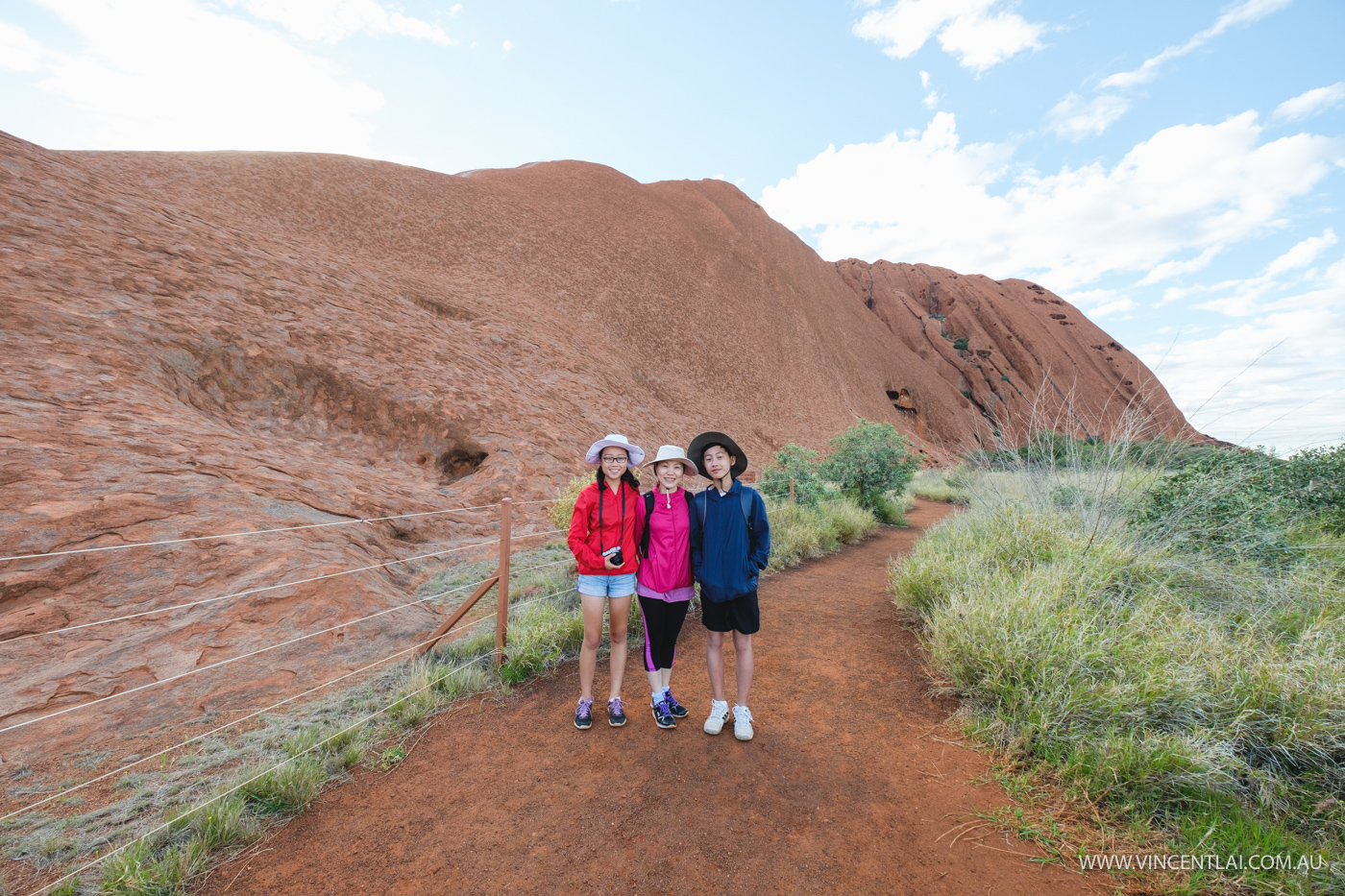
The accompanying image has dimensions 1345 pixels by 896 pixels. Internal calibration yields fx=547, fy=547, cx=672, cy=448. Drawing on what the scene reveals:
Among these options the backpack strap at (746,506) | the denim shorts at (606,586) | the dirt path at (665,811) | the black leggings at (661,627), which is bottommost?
the dirt path at (665,811)

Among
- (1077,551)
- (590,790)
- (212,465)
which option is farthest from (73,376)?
(1077,551)

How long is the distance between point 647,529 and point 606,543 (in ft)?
0.84

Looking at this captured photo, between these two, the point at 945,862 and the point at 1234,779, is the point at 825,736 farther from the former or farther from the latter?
the point at 1234,779

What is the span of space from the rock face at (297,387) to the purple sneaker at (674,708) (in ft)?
7.59

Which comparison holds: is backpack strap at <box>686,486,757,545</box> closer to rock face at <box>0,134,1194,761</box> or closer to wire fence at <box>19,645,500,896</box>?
wire fence at <box>19,645,500,896</box>

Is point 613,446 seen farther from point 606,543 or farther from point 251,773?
point 251,773

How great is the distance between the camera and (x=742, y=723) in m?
3.33

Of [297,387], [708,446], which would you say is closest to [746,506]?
[708,446]

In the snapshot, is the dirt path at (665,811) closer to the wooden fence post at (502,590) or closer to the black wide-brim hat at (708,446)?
the wooden fence post at (502,590)

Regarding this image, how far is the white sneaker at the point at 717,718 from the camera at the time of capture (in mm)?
3355

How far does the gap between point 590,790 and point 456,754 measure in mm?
897

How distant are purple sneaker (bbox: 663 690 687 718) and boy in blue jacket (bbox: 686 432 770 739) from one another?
267 millimetres

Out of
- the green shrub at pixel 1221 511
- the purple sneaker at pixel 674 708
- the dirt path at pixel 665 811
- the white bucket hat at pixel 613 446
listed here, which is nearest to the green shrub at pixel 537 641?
the dirt path at pixel 665 811

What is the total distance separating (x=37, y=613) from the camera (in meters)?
3.50
